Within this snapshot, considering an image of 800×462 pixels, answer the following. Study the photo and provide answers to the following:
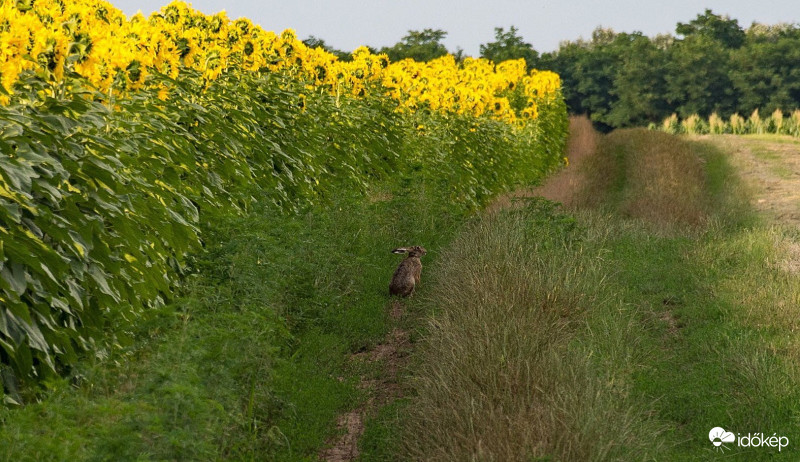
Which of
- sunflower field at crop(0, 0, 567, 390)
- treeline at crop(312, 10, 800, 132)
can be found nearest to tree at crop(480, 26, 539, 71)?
treeline at crop(312, 10, 800, 132)

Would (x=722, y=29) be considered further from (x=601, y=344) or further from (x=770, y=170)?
(x=601, y=344)

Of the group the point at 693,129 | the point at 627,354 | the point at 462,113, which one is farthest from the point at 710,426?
the point at 693,129

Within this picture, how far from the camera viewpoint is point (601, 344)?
6.89 m

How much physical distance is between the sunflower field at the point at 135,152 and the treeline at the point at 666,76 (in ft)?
100

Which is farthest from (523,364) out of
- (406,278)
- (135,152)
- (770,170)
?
(770,170)

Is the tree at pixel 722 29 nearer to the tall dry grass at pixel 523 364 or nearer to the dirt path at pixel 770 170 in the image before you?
the dirt path at pixel 770 170

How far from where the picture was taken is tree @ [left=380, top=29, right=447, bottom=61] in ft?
129

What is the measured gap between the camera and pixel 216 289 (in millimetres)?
6176

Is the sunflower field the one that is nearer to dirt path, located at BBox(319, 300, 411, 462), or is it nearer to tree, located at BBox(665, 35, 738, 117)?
dirt path, located at BBox(319, 300, 411, 462)

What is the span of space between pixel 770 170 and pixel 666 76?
25.1m

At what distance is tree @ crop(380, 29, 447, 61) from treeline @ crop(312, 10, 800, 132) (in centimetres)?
5

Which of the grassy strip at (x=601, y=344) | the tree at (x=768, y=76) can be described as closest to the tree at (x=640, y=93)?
the tree at (x=768, y=76)

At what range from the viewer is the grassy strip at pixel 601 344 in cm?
492

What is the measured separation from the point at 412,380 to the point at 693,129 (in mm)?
37538
